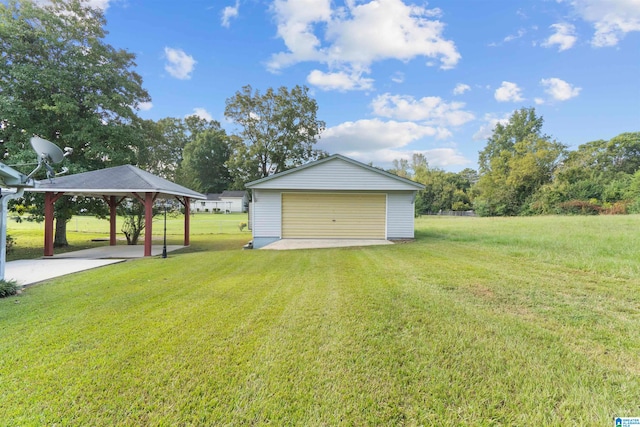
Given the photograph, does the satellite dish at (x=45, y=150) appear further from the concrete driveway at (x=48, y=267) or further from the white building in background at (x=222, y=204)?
the white building in background at (x=222, y=204)

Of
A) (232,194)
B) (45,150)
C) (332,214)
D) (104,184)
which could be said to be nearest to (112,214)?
(104,184)

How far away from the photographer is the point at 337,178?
11.6m

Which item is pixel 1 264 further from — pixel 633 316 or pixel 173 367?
pixel 633 316

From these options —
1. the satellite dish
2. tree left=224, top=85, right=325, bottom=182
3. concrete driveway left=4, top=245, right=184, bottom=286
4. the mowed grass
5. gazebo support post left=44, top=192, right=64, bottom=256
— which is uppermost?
tree left=224, top=85, right=325, bottom=182

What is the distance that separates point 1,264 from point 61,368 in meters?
4.37

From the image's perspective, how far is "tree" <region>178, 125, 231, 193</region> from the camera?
154 feet

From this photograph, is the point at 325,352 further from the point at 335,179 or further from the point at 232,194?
the point at 232,194

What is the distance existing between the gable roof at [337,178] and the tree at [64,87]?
625 cm

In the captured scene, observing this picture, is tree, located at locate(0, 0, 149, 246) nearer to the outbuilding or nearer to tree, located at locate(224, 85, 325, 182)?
the outbuilding

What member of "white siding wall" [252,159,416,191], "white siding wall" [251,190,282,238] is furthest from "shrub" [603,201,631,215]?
"white siding wall" [251,190,282,238]

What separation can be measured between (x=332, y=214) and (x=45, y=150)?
903 cm

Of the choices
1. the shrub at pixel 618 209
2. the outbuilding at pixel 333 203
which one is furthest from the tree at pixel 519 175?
the outbuilding at pixel 333 203

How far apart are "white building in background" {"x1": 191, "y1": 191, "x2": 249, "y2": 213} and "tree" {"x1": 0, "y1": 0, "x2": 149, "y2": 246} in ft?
125

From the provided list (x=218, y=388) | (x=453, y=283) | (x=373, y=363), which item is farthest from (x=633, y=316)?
(x=218, y=388)
